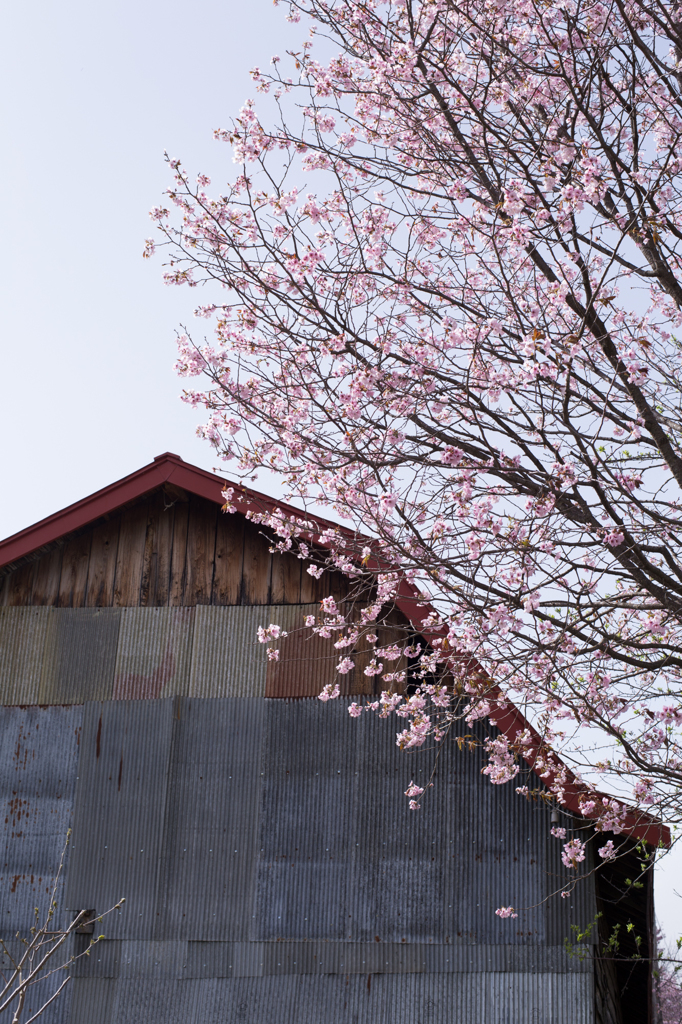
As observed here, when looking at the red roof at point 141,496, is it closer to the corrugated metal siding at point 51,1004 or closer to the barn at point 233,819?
the barn at point 233,819

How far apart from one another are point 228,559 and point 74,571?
1.70 m

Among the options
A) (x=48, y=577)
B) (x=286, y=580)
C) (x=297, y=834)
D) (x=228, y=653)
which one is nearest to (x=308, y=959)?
(x=297, y=834)

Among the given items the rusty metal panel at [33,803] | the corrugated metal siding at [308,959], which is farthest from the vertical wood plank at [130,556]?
the corrugated metal siding at [308,959]

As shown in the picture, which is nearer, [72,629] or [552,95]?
[552,95]

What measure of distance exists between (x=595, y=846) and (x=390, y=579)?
296 centimetres

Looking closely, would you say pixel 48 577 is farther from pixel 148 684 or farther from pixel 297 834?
pixel 297 834

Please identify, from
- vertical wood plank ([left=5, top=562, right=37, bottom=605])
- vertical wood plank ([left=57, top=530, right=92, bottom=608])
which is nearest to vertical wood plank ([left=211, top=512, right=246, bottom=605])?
vertical wood plank ([left=57, top=530, right=92, bottom=608])

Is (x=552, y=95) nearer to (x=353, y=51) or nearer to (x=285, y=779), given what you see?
(x=353, y=51)

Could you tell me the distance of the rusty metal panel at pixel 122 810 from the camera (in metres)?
9.05

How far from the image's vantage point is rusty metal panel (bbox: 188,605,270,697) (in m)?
9.56

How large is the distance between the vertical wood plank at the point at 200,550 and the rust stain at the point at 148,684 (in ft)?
2.12

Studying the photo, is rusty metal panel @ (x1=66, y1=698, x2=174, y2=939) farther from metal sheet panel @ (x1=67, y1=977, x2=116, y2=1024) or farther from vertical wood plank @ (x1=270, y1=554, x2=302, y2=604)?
vertical wood plank @ (x1=270, y1=554, x2=302, y2=604)

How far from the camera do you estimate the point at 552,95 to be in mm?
8617

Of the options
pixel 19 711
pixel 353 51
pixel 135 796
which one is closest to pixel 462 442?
pixel 353 51
